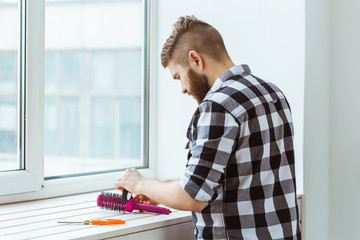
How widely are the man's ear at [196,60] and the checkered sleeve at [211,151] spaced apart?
0.62ft

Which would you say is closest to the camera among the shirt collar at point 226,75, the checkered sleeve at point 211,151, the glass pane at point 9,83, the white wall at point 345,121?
the checkered sleeve at point 211,151

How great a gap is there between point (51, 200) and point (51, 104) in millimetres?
359

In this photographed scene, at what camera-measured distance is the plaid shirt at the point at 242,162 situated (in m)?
1.03

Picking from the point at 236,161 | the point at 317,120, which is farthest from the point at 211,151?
the point at 317,120

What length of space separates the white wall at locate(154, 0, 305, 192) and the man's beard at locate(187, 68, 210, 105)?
0.46 metres

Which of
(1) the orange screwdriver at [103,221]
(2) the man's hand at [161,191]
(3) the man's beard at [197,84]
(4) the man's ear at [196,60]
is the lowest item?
(1) the orange screwdriver at [103,221]

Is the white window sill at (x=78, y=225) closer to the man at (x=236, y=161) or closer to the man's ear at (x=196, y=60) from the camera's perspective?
Result: the man at (x=236, y=161)

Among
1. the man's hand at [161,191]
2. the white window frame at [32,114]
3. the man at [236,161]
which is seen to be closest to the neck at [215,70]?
the man at [236,161]

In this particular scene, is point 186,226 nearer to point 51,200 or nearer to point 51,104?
point 51,200

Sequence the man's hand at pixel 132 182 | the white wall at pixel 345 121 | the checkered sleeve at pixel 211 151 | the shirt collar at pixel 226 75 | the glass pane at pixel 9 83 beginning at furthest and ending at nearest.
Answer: the white wall at pixel 345 121, the glass pane at pixel 9 83, the man's hand at pixel 132 182, the shirt collar at pixel 226 75, the checkered sleeve at pixel 211 151

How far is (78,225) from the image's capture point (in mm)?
1212

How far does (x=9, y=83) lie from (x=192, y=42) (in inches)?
27.4

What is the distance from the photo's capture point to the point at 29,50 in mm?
1531

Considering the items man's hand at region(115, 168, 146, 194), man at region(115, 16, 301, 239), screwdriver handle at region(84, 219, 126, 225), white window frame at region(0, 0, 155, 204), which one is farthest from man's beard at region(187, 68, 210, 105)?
white window frame at region(0, 0, 155, 204)
